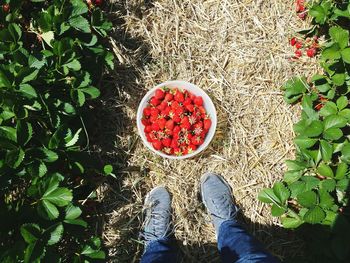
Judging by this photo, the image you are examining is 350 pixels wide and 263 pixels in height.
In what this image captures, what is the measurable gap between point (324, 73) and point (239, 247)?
115 centimetres

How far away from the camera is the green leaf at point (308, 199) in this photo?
215 centimetres

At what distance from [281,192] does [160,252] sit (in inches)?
27.0

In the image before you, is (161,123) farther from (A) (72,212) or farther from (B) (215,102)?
(A) (72,212)

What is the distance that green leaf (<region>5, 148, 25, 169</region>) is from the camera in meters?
1.71

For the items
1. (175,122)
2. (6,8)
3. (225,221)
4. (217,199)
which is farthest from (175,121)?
(6,8)

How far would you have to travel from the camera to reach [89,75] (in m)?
1.95

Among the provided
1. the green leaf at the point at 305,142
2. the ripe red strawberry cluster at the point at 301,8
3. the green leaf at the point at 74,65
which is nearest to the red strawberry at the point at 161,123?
the green leaf at the point at 74,65

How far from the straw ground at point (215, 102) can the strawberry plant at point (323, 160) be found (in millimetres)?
142

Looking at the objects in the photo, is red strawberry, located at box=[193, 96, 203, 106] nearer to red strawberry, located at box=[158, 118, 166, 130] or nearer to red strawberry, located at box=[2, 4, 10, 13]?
red strawberry, located at box=[158, 118, 166, 130]

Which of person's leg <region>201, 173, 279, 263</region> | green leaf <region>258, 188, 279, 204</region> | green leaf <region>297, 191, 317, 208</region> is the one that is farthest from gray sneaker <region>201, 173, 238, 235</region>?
green leaf <region>297, 191, 317, 208</region>

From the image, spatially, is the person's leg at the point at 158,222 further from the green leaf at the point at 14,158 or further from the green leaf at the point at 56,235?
the green leaf at the point at 14,158

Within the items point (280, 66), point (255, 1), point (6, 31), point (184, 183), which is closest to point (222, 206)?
point (184, 183)

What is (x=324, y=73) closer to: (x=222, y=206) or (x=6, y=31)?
(x=222, y=206)

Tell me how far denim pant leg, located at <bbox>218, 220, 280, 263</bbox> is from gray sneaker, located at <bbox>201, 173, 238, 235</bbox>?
1.9 inches
